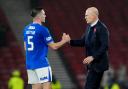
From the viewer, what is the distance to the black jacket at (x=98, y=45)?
29.1 feet

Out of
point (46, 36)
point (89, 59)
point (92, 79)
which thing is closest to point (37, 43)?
point (46, 36)

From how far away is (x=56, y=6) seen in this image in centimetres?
2283

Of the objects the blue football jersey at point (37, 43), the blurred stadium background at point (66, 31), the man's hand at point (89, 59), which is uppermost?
the blue football jersey at point (37, 43)

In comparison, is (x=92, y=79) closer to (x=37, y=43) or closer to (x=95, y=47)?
(x=95, y=47)

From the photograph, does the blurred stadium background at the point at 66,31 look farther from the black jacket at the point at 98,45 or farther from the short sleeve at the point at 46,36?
the short sleeve at the point at 46,36

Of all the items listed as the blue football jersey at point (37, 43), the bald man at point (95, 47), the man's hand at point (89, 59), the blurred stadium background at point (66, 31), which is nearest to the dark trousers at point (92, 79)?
the bald man at point (95, 47)

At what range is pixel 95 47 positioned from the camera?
8977 mm

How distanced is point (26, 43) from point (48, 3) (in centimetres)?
1378

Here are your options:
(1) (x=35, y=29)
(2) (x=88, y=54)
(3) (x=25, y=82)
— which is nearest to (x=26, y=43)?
(1) (x=35, y=29)

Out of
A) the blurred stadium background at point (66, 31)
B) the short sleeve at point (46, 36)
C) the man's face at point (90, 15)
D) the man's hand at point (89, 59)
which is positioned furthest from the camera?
the blurred stadium background at point (66, 31)

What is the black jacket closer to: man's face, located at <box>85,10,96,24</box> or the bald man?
the bald man

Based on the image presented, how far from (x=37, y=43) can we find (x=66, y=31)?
1311 cm

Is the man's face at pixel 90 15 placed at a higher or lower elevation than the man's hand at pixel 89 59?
higher

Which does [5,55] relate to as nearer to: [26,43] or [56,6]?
[56,6]
